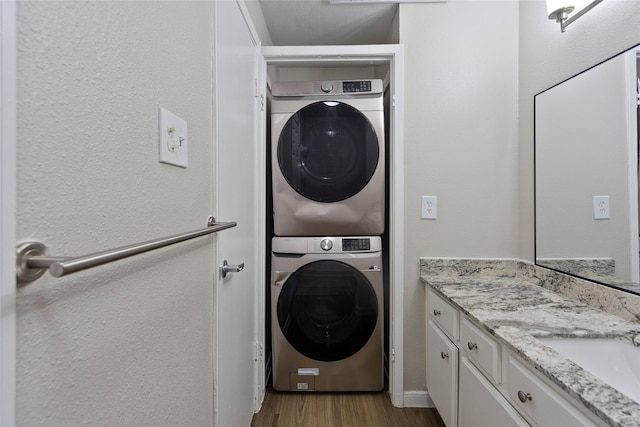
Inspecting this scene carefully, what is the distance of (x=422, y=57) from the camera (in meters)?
1.75

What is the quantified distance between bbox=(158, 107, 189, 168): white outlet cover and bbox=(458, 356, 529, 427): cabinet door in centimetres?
124

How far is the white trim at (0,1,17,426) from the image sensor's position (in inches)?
13.5

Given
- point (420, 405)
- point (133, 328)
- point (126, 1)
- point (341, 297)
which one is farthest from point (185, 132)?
point (420, 405)

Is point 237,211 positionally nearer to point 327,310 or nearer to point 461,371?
point 327,310

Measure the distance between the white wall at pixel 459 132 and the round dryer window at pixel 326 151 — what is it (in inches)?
10.7

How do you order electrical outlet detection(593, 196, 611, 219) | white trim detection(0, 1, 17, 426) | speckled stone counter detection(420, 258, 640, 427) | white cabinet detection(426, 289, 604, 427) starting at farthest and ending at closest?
electrical outlet detection(593, 196, 611, 219) < white cabinet detection(426, 289, 604, 427) < speckled stone counter detection(420, 258, 640, 427) < white trim detection(0, 1, 17, 426)

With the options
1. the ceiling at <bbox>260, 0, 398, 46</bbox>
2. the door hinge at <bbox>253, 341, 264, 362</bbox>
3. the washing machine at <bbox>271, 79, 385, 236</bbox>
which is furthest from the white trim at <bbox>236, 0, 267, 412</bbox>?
the ceiling at <bbox>260, 0, 398, 46</bbox>

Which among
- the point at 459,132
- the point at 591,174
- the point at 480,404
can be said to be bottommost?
the point at 480,404

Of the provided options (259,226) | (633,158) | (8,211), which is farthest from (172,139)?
(633,158)

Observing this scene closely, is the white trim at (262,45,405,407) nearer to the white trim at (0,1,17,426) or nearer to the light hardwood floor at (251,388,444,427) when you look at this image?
the light hardwood floor at (251,388,444,427)

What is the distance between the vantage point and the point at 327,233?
6.16 feet

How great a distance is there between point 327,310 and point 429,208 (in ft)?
2.99

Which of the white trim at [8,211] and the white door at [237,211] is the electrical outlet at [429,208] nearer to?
the white door at [237,211]

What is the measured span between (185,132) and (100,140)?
12.7 inches
